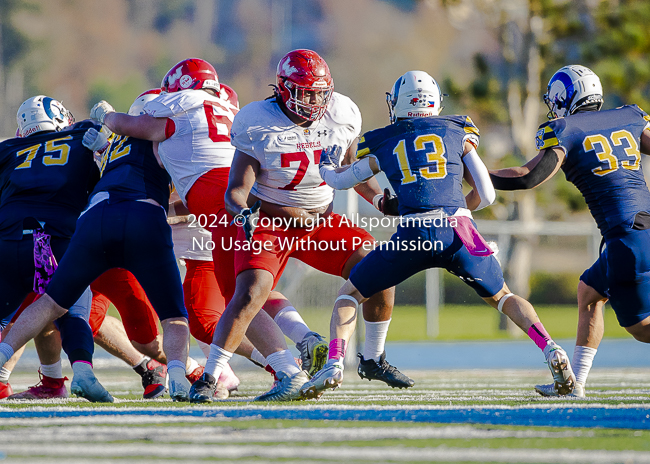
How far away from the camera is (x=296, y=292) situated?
32.7ft

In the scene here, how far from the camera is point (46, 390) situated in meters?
5.25

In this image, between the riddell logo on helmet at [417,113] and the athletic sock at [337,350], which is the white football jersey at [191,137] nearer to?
the riddell logo on helmet at [417,113]

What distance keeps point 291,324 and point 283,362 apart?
50 centimetres

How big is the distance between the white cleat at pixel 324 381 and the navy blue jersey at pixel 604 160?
1.65 meters

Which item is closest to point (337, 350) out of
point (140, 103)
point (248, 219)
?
point (248, 219)

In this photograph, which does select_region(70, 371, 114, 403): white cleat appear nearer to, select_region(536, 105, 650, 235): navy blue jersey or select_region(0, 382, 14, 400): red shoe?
select_region(0, 382, 14, 400): red shoe

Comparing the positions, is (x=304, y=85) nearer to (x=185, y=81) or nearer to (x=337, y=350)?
(x=185, y=81)

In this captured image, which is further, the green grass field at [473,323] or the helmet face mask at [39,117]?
the green grass field at [473,323]

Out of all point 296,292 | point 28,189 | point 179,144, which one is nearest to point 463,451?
point 179,144

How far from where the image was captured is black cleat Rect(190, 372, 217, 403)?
4.45 m

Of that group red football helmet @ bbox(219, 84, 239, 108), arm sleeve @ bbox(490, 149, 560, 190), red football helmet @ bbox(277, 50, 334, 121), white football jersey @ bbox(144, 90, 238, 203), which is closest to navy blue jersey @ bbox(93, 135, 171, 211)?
white football jersey @ bbox(144, 90, 238, 203)

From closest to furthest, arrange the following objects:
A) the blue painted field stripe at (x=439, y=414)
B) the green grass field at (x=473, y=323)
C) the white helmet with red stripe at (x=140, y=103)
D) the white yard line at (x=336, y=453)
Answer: the white yard line at (x=336, y=453), the blue painted field stripe at (x=439, y=414), the white helmet with red stripe at (x=140, y=103), the green grass field at (x=473, y=323)

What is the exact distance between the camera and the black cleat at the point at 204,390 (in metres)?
→ 4.45

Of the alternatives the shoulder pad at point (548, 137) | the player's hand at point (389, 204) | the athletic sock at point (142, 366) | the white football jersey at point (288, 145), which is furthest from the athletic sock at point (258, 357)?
the shoulder pad at point (548, 137)
